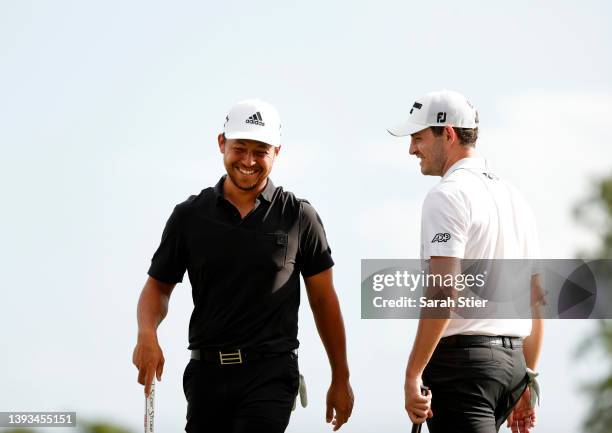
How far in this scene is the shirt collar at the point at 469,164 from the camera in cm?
648

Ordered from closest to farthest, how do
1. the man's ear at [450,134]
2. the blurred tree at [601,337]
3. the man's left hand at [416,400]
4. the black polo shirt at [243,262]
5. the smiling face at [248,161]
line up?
the man's left hand at [416,400], the man's ear at [450,134], the black polo shirt at [243,262], the smiling face at [248,161], the blurred tree at [601,337]

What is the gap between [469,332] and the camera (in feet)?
20.3

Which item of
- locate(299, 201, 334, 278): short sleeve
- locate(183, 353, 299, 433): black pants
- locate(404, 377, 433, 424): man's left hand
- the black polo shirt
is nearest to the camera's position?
locate(404, 377, 433, 424): man's left hand

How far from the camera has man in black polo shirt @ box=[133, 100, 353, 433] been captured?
6.80 metres

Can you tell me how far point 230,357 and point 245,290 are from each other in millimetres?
383

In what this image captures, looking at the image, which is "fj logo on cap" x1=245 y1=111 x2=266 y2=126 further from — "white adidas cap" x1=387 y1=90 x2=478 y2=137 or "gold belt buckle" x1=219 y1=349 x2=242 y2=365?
"gold belt buckle" x1=219 y1=349 x2=242 y2=365

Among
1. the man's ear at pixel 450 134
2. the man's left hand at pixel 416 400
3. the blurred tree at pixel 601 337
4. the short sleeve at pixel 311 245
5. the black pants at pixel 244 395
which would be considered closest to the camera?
the man's left hand at pixel 416 400

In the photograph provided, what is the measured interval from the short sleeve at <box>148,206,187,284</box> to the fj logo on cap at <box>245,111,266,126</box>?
69cm

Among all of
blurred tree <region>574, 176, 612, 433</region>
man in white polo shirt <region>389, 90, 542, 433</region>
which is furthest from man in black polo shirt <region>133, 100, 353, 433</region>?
blurred tree <region>574, 176, 612, 433</region>

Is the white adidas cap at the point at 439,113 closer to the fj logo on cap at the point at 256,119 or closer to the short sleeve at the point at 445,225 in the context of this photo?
the short sleeve at the point at 445,225

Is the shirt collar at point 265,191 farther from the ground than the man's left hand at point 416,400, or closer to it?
farther from the ground

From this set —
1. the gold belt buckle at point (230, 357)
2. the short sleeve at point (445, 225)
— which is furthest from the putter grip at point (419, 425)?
the gold belt buckle at point (230, 357)

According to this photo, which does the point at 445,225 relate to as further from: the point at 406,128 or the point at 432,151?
the point at 406,128

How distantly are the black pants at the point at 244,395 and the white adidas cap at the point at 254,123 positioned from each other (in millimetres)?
1247
